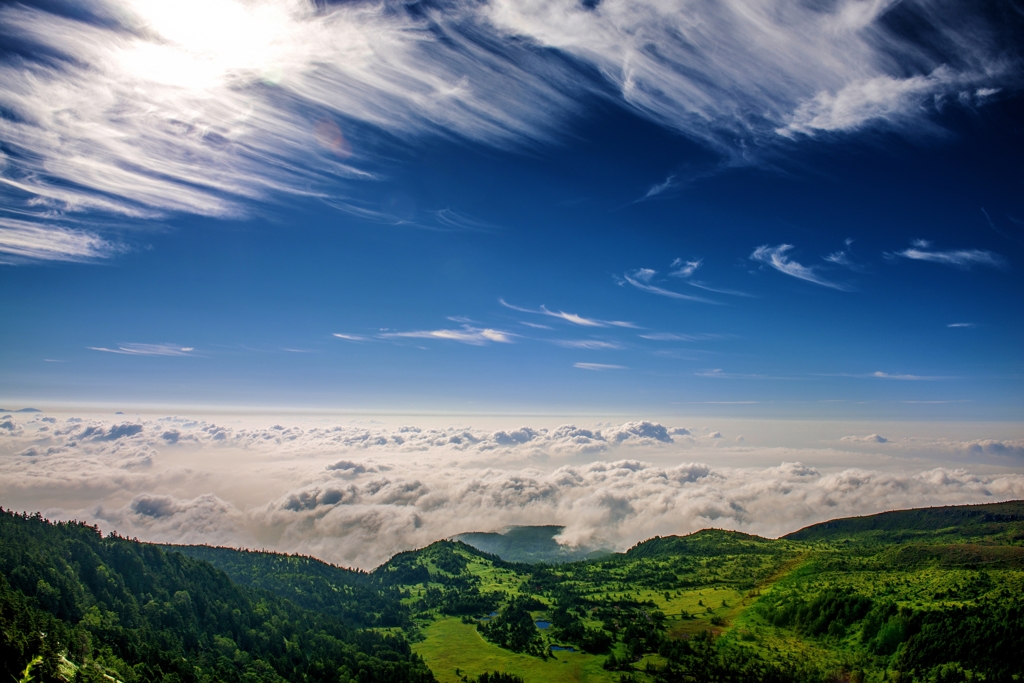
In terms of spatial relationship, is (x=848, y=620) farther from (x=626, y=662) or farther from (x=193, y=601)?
(x=193, y=601)

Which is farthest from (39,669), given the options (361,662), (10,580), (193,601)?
(193,601)

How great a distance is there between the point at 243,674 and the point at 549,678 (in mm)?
114651

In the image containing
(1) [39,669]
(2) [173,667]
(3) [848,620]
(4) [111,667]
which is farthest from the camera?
(3) [848,620]

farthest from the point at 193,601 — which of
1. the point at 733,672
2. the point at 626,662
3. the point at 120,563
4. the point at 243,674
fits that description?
the point at 733,672

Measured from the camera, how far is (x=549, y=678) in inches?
7416

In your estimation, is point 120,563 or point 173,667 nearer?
point 173,667

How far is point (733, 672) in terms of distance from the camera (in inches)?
6609

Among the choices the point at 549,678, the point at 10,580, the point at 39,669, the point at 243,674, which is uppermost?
the point at 39,669

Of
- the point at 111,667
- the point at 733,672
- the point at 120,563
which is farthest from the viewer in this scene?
the point at 120,563

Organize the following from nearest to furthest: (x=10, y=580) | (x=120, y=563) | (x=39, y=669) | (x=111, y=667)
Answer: (x=39, y=669), (x=111, y=667), (x=10, y=580), (x=120, y=563)

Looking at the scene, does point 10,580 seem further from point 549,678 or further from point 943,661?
point 943,661

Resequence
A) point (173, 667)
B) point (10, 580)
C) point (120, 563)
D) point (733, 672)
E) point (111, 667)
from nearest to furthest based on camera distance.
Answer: point (111, 667)
point (173, 667)
point (10, 580)
point (733, 672)
point (120, 563)

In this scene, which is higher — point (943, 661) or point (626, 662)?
point (943, 661)

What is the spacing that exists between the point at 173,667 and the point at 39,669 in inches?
1902
